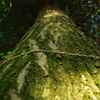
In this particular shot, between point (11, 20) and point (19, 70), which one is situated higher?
point (19, 70)

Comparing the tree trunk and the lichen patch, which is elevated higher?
the lichen patch

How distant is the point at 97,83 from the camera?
2.92 ft

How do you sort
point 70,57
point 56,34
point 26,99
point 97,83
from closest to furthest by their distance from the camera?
1. point 26,99
2. point 97,83
3. point 70,57
4. point 56,34

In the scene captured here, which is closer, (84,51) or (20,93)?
(20,93)

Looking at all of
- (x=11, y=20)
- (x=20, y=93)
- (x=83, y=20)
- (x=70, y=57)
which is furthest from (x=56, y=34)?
(x=11, y=20)

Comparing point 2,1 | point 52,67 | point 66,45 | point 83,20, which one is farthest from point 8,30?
point 52,67

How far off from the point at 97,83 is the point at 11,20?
4191 millimetres

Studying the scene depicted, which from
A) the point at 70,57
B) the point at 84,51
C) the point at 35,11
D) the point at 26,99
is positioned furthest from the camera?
the point at 35,11

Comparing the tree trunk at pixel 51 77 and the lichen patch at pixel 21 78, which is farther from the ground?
the lichen patch at pixel 21 78

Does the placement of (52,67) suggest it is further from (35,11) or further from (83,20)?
(35,11)

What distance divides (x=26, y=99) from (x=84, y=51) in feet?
2.77

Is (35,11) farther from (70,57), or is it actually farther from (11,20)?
(70,57)

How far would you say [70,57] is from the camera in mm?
1146

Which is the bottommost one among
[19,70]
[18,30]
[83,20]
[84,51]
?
[18,30]
